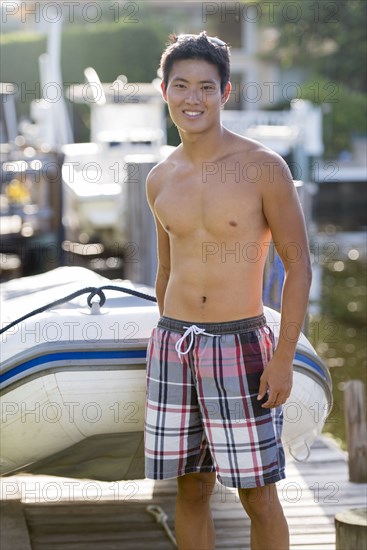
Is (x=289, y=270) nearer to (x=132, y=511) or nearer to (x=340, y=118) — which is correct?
(x=132, y=511)

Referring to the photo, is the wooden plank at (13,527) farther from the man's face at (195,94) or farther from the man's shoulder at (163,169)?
the man's face at (195,94)

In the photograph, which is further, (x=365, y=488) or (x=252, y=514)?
(x=365, y=488)

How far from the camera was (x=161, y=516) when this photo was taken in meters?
4.37

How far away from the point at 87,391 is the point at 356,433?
173cm

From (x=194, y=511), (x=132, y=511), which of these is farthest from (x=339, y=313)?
(x=194, y=511)

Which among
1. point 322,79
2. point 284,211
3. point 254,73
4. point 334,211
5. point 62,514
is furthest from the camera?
point 254,73

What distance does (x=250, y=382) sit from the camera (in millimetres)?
3148

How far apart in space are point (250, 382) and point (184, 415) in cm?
23

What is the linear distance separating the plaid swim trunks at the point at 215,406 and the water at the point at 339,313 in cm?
343

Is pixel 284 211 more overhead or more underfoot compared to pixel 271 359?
more overhead

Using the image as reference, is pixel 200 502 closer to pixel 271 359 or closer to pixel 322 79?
pixel 271 359

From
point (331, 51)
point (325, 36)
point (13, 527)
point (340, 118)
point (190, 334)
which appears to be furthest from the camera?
point (331, 51)

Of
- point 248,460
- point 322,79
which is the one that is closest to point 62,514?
point 248,460

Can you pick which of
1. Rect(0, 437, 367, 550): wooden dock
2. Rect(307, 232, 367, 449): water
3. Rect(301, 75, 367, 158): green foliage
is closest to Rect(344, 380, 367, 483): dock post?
Rect(0, 437, 367, 550): wooden dock
